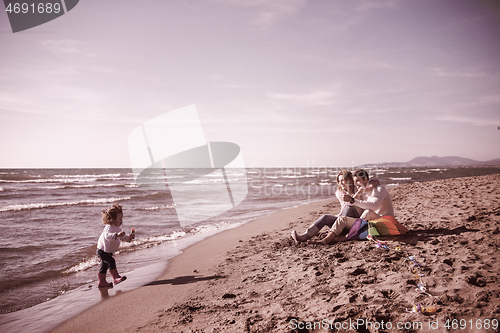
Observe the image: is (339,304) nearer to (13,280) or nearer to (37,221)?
(13,280)

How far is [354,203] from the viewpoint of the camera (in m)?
4.73

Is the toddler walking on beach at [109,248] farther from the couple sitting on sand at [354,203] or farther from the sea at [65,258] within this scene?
the couple sitting on sand at [354,203]

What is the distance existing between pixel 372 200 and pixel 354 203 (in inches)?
13.2

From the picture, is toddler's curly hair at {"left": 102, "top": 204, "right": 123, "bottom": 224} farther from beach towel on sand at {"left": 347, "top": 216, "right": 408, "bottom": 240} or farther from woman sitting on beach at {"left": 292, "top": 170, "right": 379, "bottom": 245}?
beach towel on sand at {"left": 347, "top": 216, "right": 408, "bottom": 240}

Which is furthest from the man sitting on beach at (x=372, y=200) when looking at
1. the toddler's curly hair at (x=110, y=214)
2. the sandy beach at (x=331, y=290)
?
the toddler's curly hair at (x=110, y=214)

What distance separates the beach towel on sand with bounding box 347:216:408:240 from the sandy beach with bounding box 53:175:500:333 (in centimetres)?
14

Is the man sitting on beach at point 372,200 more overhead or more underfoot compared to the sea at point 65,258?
more overhead

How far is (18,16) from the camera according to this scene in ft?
23.0

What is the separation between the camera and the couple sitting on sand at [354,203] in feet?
15.5

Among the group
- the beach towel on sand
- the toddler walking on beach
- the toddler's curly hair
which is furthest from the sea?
the beach towel on sand

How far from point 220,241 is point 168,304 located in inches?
148

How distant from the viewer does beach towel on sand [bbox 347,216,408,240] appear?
4504 mm

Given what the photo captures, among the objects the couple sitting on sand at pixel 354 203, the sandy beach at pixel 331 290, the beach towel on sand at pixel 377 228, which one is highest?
the couple sitting on sand at pixel 354 203

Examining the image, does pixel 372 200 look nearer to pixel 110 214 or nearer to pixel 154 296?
pixel 154 296
